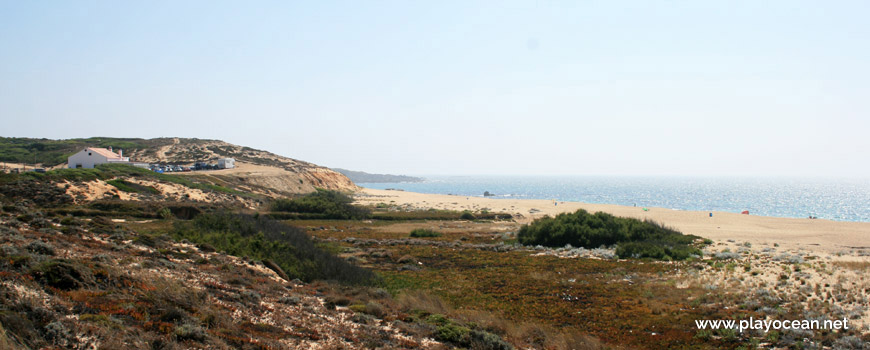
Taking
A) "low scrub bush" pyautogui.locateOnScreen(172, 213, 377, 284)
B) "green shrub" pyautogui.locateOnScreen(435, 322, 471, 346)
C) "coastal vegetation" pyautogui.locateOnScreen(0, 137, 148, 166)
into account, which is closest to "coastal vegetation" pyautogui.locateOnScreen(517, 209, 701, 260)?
"low scrub bush" pyautogui.locateOnScreen(172, 213, 377, 284)

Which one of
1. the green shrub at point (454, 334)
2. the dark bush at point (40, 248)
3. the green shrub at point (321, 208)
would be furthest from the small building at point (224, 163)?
the green shrub at point (454, 334)

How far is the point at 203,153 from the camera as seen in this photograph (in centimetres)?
9112

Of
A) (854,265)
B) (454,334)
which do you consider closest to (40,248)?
(454,334)

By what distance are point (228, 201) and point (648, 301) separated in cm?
3942

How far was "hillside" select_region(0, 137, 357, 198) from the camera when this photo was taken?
2389 inches

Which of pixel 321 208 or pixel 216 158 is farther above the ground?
pixel 216 158

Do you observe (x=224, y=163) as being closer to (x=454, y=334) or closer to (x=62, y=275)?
(x=62, y=275)

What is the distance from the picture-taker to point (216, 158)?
89.0 m

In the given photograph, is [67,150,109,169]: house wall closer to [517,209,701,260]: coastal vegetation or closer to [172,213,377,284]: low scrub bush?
[172,213,377,284]: low scrub bush

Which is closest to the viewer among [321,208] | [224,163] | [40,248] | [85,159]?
[40,248]

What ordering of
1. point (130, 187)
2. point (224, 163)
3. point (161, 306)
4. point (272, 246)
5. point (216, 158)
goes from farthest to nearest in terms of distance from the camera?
point (216, 158) < point (224, 163) < point (130, 187) < point (272, 246) < point (161, 306)

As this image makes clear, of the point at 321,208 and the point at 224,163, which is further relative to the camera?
the point at 224,163

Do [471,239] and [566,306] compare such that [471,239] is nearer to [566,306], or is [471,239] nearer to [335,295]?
[566,306]

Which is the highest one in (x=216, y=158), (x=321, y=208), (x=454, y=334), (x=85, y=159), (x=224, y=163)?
(x=216, y=158)
